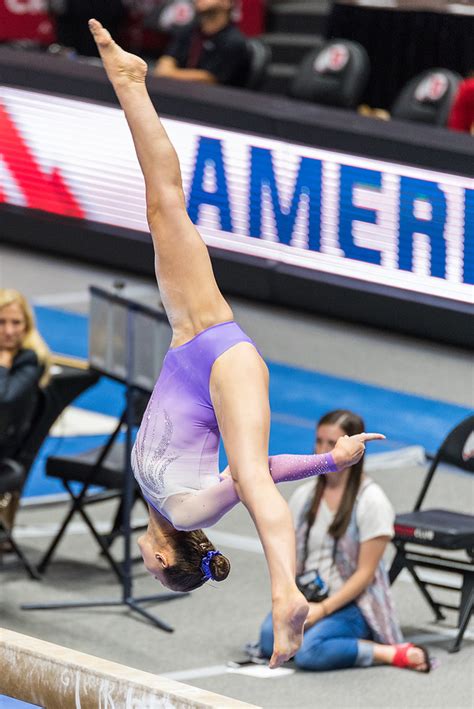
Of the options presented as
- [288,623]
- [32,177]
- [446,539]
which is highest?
[288,623]

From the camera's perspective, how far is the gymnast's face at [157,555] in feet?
13.2

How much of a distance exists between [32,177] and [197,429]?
265 inches

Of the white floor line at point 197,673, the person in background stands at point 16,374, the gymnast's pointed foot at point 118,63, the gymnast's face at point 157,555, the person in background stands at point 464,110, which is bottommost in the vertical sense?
the white floor line at point 197,673

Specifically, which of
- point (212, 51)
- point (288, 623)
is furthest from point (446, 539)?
point (212, 51)

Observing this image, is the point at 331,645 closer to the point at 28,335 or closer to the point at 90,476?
the point at 90,476

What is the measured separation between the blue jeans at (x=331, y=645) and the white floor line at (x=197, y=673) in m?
0.21

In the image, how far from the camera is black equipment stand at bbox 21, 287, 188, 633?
654 centimetres

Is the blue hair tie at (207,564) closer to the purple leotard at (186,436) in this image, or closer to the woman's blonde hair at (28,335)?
the purple leotard at (186,436)

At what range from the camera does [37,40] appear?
1420 centimetres

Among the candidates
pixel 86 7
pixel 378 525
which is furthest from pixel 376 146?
pixel 86 7

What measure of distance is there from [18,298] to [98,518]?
157cm

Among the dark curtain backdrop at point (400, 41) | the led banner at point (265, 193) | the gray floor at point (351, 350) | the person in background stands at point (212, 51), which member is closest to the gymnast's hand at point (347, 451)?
the led banner at point (265, 193)

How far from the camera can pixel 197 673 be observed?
598 centimetres

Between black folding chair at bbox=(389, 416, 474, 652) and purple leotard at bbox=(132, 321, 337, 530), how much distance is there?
8.11 feet
